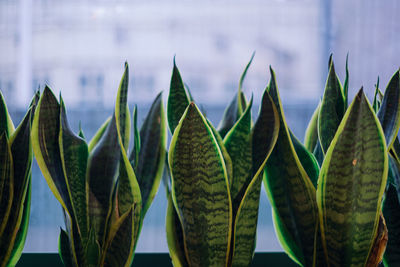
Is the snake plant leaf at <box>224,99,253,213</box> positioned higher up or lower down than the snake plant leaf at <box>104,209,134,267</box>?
higher up

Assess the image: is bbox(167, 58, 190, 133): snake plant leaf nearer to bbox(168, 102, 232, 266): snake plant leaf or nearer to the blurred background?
bbox(168, 102, 232, 266): snake plant leaf

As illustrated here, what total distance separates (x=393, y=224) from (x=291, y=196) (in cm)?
17

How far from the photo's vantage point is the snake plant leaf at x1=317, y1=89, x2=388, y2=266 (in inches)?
17.8

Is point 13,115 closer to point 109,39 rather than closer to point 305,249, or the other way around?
point 109,39

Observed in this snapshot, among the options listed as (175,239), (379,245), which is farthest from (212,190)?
(379,245)

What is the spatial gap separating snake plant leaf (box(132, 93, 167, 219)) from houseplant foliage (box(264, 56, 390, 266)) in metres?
0.18

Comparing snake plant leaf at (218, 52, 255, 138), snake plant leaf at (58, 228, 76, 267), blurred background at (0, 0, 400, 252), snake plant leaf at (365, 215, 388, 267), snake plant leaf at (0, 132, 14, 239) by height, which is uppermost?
blurred background at (0, 0, 400, 252)

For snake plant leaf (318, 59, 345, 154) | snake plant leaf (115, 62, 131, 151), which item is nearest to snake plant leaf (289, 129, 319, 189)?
snake plant leaf (318, 59, 345, 154)

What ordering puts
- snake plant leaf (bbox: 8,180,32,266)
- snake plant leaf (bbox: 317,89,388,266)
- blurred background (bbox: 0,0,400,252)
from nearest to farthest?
1. snake plant leaf (bbox: 317,89,388,266)
2. snake plant leaf (bbox: 8,180,32,266)
3. blurred background (bbox: 0,0,400,252)

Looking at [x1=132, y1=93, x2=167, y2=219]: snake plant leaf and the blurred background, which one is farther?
the blurred background

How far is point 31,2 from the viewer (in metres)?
1.55

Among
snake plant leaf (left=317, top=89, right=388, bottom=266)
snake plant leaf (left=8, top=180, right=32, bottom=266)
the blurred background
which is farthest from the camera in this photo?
the blurred background

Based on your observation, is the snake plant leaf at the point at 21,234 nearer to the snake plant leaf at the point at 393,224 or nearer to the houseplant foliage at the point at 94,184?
the houseplant foliage at the point at 94,184

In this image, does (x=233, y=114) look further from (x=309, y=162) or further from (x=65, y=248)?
(x=65, y=248)
